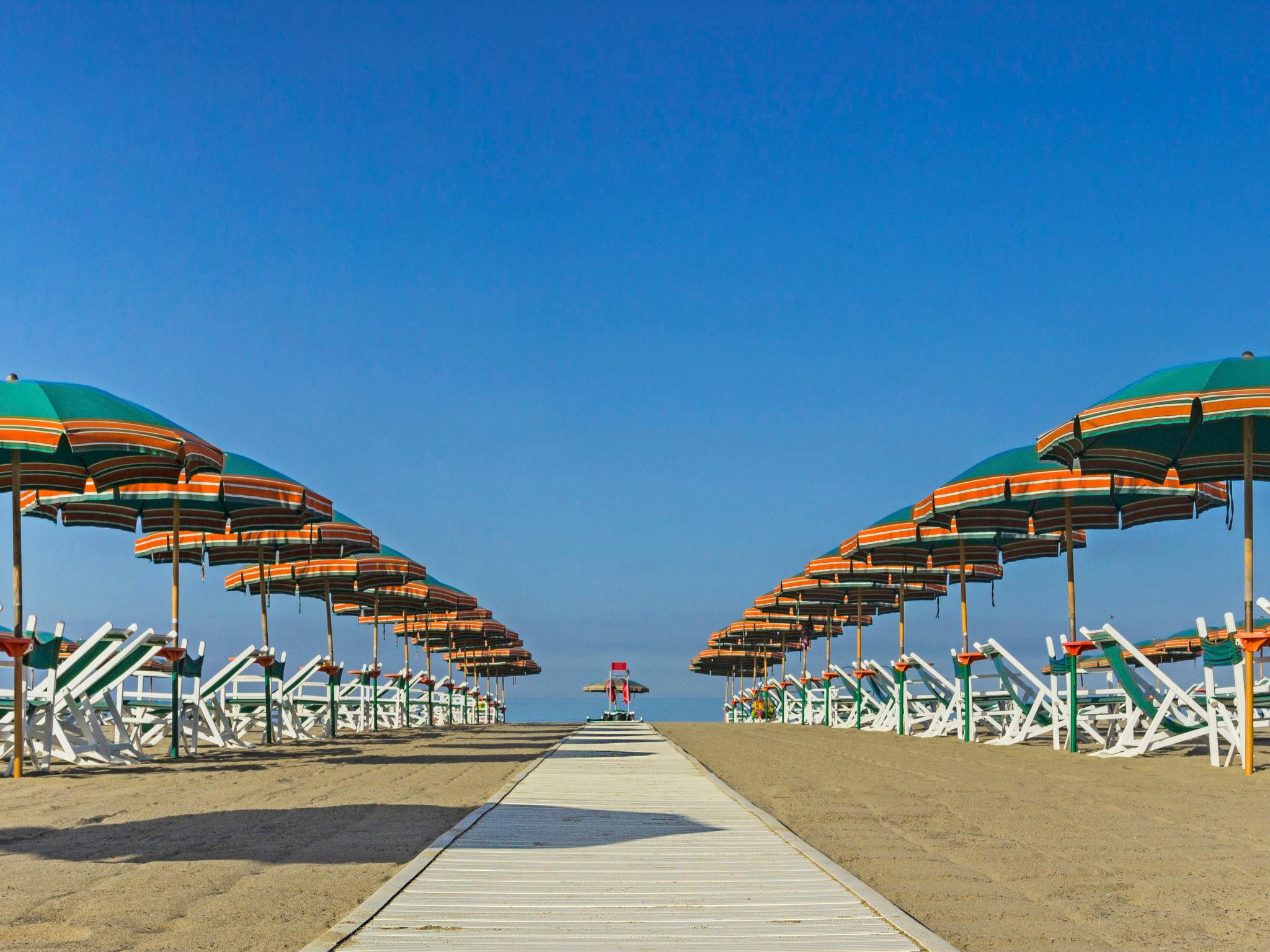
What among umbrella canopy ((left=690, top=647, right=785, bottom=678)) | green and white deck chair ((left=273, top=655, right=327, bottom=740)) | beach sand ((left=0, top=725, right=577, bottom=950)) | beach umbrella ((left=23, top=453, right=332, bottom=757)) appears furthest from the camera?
umbrella canopy ((left=690, top=647, right=785, bottom=678))

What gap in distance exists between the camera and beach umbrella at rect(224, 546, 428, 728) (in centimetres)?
1862

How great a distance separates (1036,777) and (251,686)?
1244cm

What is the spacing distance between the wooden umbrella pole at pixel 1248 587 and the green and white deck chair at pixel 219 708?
10.1m

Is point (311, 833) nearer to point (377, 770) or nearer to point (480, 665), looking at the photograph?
point (377, 770)

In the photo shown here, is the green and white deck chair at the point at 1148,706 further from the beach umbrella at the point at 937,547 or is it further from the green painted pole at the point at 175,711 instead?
the green painted pole at the point at 175,711

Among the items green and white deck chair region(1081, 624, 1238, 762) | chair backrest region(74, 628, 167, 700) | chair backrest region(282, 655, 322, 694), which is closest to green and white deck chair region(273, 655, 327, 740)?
chair backrest region(282, 655, 322, 694)

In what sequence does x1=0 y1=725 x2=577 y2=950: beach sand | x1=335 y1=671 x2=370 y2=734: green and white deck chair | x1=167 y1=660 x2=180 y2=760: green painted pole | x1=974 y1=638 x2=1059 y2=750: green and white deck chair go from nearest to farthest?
x1=0 y1=725 x2=577 y2=950: beach sand
x1=167 y1=660 x2=180 y2=760: green painted pole
x1=974 y1=638 x2=1059 y2=750: green and white deck chair
x1=335 y1=671 x2=370 y2=734: green and white deck chair

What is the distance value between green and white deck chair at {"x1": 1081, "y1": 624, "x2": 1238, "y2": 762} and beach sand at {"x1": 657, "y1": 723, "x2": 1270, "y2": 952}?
0.84 feet

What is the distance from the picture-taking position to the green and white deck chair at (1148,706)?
11.1 meters

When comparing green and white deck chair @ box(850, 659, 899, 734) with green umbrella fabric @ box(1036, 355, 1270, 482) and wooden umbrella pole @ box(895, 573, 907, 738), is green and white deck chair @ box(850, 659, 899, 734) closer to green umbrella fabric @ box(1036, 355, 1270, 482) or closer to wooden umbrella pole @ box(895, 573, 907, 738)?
wooden umbrella pole @ box(895, 573, 907, 738)

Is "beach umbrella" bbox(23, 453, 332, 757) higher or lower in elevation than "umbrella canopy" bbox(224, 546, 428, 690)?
higher

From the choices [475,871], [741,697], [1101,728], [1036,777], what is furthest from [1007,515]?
[741,697]

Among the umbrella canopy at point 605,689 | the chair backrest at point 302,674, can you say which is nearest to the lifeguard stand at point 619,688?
the umbrella canopy at point 605,689

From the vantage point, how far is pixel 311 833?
6.17 metres
